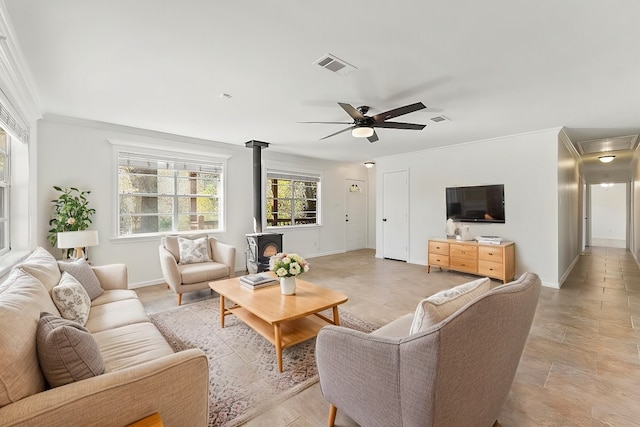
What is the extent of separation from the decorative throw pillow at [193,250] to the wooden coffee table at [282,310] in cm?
120

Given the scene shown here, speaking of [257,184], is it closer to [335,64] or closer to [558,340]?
[335,64]

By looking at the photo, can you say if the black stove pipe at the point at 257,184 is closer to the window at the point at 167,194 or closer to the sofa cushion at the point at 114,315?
the window at the point at 167,194

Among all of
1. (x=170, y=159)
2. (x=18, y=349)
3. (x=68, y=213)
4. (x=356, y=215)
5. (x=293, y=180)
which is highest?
(x=170, y=159)

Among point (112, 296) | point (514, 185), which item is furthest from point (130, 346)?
point (514, 185)

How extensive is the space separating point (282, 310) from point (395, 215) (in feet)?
15.3

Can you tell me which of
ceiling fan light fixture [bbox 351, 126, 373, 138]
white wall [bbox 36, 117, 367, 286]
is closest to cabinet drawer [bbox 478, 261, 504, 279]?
ceiling fan light fixture [bbox 351, 126, 373, 138]

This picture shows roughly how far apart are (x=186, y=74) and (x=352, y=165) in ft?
18.7

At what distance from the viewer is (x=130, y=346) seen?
1.72 meters

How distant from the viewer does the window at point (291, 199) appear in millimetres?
6363

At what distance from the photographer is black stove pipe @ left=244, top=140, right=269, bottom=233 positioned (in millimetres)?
5195

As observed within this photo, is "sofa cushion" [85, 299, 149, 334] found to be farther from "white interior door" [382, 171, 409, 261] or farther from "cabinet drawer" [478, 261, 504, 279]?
"white interior door" [382, 171, 409, 261]

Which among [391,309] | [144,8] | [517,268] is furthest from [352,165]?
[144,8]

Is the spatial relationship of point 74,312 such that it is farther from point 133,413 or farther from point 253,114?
point 253,114

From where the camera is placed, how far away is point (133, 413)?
42.5 inches
